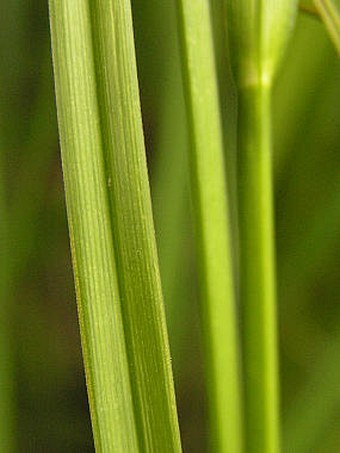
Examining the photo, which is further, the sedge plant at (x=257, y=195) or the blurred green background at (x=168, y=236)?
the blurred green background at (x=168, y=236)

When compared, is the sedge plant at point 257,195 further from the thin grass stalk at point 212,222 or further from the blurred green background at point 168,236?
the blurred green background at point 168,236

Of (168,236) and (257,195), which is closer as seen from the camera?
(257,195)

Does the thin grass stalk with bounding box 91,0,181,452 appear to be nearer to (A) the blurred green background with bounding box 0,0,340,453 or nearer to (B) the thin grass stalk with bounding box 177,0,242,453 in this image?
(B) the thin grass stalk with bounding box 177,0,242,453

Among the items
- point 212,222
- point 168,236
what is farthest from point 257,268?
point 168,236

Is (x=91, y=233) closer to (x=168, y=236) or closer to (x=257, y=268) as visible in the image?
(x=257, y=268)

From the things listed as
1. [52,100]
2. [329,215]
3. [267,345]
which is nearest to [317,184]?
[329,215]

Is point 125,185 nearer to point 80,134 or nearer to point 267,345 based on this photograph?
point 80,134

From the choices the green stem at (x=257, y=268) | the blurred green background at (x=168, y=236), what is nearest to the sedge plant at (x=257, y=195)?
the green stem at (x=257, y=268)
